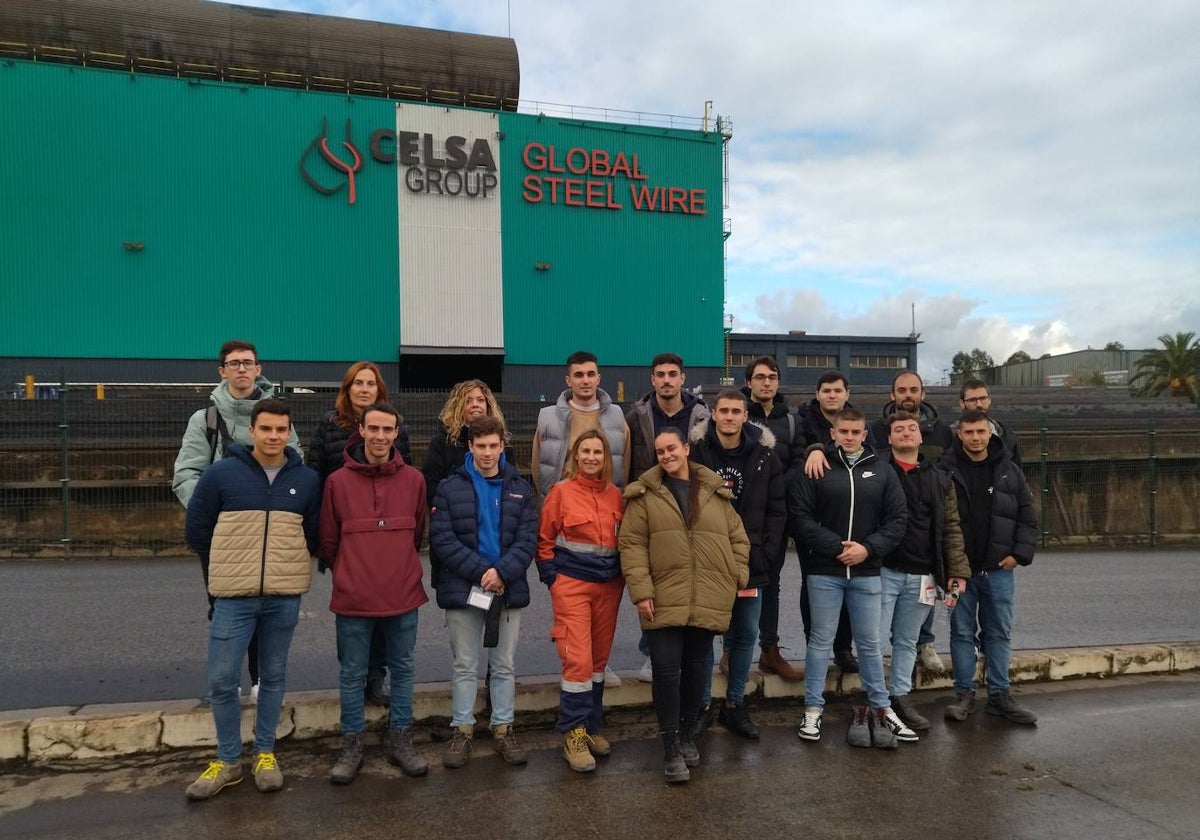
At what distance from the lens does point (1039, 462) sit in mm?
14820

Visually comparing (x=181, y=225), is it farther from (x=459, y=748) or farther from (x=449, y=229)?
(x=459, y=748)

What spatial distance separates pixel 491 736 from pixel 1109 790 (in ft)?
10.9

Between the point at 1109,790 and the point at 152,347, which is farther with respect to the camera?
the point at 152,347

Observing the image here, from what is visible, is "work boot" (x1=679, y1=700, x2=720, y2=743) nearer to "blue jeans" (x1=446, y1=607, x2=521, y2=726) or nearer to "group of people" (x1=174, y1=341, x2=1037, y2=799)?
"group of people" (x1=174, y1=341, x2=1037, y2=799)

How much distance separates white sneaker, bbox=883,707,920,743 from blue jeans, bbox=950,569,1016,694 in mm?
761

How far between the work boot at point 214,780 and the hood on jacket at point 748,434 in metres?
3.04

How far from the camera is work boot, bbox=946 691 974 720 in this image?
5.02 metres

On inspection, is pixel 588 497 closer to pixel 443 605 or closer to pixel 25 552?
pixel 443 605

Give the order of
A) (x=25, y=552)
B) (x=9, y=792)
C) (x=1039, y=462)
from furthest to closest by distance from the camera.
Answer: (x=1039, y=462), (x=25, y=552), (x=9, y=792)

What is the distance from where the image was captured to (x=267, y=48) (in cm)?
2898

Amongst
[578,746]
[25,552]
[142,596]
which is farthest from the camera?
[25,552]

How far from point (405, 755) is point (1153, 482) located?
1592cm

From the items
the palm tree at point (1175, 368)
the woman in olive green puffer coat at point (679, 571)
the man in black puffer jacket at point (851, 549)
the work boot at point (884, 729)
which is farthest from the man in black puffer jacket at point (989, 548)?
the palm tree at point (1175, 368)

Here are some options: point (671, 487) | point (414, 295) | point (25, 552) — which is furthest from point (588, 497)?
point (414, 295)
